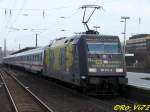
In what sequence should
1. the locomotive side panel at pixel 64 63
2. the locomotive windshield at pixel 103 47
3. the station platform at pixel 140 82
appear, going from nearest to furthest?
the locomotive windshield at pixel 103 47, the locomotive side panel at pixel 64 63, the station platform at pixel 140 82

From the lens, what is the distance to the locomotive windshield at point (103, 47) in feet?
69.8

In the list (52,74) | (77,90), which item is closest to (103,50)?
(77,90)

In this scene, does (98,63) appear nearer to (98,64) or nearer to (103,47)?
(98,64)

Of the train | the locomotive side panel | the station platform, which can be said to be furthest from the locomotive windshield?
the station platform

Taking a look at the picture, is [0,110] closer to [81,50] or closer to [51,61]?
[81,50]

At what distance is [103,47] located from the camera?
21.5m

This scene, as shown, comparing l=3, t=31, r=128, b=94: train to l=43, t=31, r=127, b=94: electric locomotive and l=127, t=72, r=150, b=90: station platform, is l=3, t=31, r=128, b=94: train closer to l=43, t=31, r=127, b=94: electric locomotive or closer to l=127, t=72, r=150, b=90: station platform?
l=43, t=31, r=127, b=94: electric locomotive

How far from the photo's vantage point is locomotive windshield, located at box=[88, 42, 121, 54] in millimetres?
21261

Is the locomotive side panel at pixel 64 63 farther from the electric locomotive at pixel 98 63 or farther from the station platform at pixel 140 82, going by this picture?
the station platform at pixel 140 82

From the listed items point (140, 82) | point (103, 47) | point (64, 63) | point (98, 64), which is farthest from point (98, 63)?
point (140, 82)

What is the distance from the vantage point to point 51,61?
99.6 feet

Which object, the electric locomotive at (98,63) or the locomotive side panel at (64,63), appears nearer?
the electric locomotive at (98,63)

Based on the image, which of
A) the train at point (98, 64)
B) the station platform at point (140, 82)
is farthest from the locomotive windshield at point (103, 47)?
the station platform at point (140, 82)

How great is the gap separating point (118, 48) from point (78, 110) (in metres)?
5.97
